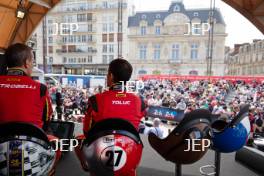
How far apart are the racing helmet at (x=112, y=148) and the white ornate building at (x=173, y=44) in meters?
29.2

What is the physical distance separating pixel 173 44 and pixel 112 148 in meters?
30.3

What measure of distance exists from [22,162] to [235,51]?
5717 cm

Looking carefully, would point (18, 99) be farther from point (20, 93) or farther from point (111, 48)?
point (111, 48)

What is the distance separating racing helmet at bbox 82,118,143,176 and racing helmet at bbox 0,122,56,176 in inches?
8.6

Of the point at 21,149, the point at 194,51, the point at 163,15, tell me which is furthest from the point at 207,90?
the point at 163,15

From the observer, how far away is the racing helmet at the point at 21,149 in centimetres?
100

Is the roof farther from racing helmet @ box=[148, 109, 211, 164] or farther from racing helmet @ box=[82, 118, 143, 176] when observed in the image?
racing helmet @ box=[82, 118, 143, 176]

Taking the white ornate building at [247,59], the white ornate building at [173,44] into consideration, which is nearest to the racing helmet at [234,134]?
the white ornate building at [173,44]

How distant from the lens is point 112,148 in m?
1.11

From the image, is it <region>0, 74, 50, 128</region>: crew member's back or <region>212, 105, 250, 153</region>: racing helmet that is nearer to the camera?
<region>0, 74, 50, 128</region>: crew member's back

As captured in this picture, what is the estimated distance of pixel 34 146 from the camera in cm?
104

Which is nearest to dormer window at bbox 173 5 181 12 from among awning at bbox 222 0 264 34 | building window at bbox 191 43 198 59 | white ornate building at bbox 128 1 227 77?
white ornate building at bbox 128 1 227 77

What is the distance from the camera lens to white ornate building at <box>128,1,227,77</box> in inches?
1162

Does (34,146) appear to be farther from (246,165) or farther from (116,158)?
(246,165)
